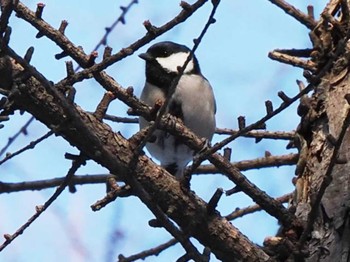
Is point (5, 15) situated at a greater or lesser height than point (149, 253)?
lesser

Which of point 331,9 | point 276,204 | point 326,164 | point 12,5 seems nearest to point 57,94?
point 12,5

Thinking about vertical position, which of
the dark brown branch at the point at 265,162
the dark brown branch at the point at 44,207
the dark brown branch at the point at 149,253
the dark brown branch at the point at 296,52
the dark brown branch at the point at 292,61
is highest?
the dark brown branch at the point at 296,52

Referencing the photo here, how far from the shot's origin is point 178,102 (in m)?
3.76

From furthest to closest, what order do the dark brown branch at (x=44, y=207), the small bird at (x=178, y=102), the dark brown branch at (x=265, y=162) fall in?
the small bird at (x=178, y=102) < the dark brown branch at (x=265, y=162) < the dark brown branch at (x=44, y=207)

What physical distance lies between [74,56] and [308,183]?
95 cm

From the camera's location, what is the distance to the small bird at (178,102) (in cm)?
376

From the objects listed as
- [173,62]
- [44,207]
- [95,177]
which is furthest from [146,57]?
[44,207]

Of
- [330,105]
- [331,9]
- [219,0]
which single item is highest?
[331,9]

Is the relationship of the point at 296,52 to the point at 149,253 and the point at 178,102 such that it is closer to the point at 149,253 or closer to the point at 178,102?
the point at 178,102

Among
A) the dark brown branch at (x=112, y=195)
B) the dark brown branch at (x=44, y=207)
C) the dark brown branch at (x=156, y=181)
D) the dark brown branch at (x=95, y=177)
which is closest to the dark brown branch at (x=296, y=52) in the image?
the dark brown branch at (x=95, y=177)

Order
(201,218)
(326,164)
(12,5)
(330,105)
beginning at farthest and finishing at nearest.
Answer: (330,105) < (326,164) < (201,218) < (12,5)

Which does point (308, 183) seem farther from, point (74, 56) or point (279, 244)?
point (74, 56)

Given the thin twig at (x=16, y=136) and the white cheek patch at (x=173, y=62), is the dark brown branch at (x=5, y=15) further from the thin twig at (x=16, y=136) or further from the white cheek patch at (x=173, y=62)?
the white cheek patch at (x=173, y=62)

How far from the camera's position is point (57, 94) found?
6.16 ft
